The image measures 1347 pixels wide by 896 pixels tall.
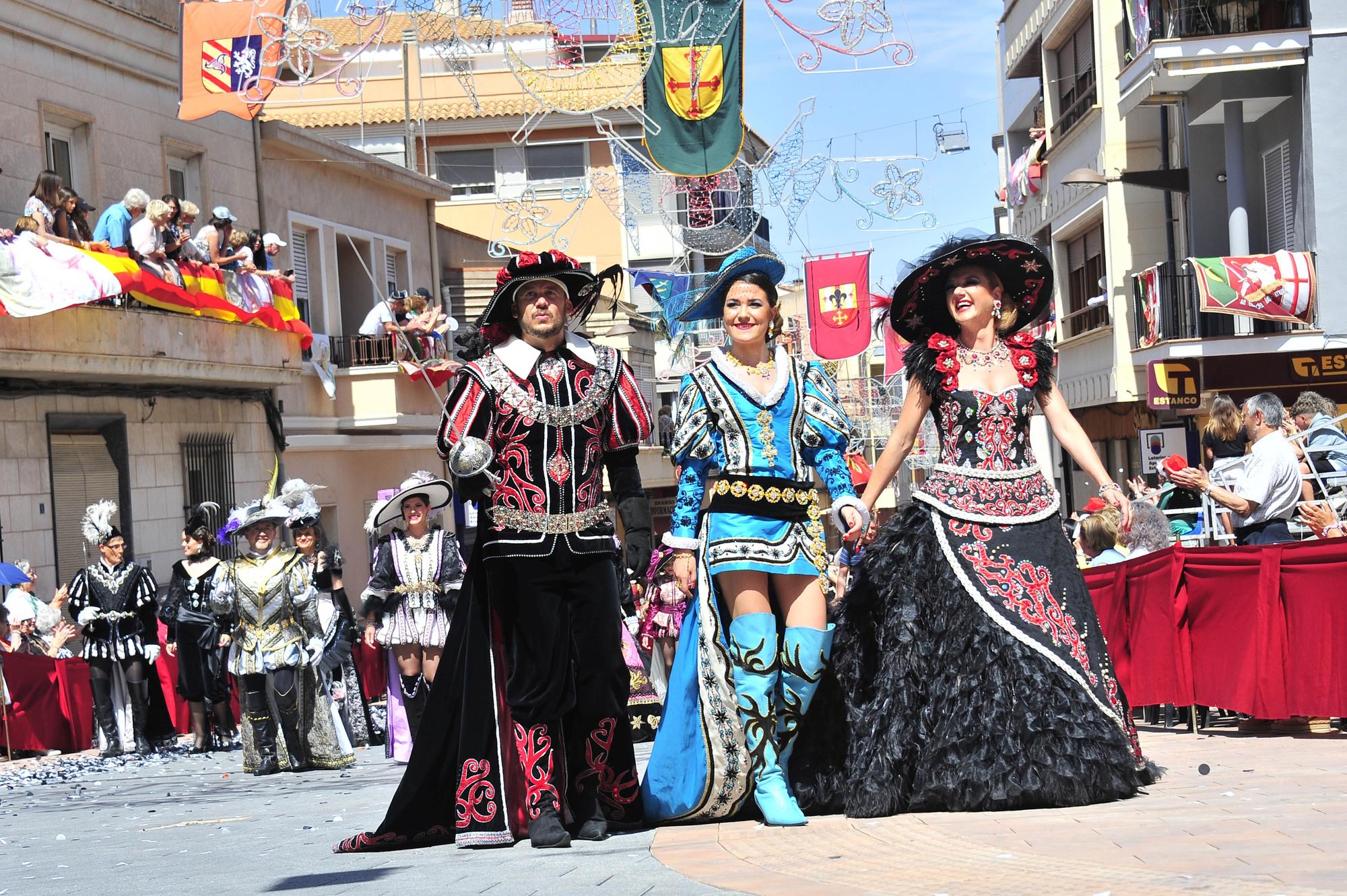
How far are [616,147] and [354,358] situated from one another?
863cm

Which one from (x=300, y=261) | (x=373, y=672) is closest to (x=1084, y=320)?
(x=300, y=261)

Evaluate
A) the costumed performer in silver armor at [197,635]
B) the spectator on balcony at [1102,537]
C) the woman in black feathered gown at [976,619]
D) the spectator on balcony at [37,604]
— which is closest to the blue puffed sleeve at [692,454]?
the woman in black feathered gown at [976,619]

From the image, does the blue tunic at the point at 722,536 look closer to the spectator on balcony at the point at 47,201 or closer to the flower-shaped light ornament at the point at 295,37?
the flower-shaped light ornament at the point at 295,37

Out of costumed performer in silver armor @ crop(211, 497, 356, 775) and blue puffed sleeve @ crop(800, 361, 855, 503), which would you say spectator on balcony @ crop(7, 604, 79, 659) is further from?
blue puffed sleeve @ crop(800, 361, 855, 503)

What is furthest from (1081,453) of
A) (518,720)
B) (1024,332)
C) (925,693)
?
(518,720)

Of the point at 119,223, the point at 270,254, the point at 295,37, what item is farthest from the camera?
the point at 270,254

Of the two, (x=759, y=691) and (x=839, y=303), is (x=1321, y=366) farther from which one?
(x=759, y=691)

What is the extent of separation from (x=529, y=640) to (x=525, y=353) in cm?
115

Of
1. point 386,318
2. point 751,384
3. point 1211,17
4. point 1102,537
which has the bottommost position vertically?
point 1102,537

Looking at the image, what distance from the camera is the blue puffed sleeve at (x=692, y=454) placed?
7277 mm

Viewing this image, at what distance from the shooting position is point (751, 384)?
729cm

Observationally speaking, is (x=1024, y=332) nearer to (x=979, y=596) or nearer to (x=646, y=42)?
(x=979, y=596)

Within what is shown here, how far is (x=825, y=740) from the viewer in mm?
7199

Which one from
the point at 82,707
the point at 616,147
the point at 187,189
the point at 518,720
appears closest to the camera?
the point at 518,720
